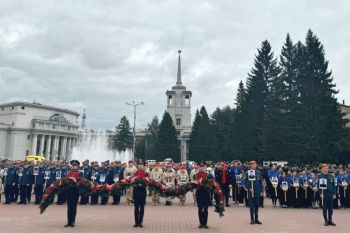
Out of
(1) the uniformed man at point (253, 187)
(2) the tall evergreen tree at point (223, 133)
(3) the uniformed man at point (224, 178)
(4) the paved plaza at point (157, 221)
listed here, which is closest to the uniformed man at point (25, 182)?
(4) the paved plaza at point (157, 221)

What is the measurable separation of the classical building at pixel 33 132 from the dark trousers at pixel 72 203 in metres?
104

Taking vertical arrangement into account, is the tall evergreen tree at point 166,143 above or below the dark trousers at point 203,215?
above

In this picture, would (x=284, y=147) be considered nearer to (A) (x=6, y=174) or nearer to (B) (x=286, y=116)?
(B) (x=286, y=116)

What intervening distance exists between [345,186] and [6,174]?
59.7 ft

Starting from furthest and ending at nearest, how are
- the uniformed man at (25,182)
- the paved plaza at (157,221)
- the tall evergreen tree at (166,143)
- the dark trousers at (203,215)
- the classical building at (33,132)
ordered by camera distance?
the classical building at (33,132), the tall evergreen tree at (166,143), the uniformed man at (25,182), the dark trousers at (203,215), the paved plaza at (157,221)

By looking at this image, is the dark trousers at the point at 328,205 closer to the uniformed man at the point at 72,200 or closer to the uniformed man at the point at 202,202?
the uniformed man at the point at 202,202

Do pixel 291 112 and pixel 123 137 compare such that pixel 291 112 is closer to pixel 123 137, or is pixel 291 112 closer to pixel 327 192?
pixel 327 192

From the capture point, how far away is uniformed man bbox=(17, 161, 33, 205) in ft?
62.0

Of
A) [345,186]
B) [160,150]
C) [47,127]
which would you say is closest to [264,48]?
[160,150]

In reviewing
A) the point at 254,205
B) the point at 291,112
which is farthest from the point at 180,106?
the point at 254,205

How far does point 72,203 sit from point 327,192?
9.46 m

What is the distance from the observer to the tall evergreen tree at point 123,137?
101 m

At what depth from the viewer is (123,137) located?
10212cm

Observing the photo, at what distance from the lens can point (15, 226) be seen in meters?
11.8
